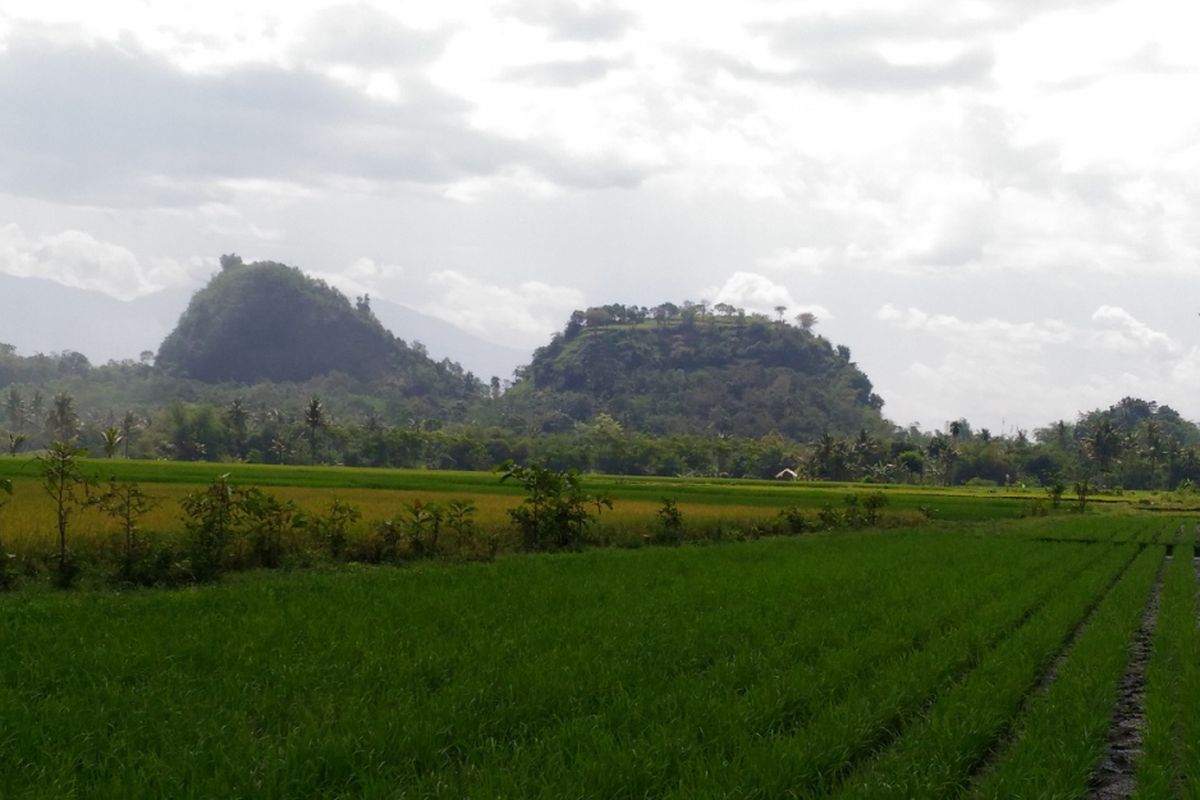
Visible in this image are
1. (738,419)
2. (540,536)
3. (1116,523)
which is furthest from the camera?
(738,419)

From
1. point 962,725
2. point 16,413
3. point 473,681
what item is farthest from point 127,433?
point 962,725

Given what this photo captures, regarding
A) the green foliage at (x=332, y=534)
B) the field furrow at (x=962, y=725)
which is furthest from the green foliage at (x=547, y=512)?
the field furrow at (x=962, y=725)

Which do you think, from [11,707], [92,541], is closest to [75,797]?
[11,707]

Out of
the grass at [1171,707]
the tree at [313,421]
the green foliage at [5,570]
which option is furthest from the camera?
the tree at [313,421]

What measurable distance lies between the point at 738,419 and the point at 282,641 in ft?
590

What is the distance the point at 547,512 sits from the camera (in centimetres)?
2164

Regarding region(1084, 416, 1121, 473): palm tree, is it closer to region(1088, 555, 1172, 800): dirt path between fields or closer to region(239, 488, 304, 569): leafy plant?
region(1088, 555, 1172, 800): dirt path between fields

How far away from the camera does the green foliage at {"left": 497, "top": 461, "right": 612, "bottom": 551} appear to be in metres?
21.5

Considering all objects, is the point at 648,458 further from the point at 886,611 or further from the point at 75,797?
the point at 75,797

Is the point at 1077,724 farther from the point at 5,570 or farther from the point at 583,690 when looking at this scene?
the point at 5,570

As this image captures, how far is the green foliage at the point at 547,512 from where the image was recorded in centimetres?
2145

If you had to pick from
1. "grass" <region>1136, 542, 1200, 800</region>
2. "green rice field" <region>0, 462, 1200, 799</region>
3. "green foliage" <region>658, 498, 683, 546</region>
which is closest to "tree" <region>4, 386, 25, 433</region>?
"green foliage" <region>658, 498, 683, 546</region>

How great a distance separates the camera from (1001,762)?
6.45 m

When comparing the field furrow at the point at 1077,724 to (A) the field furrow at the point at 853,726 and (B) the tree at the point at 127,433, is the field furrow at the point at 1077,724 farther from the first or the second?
(B) the tree at the point at 127,433
